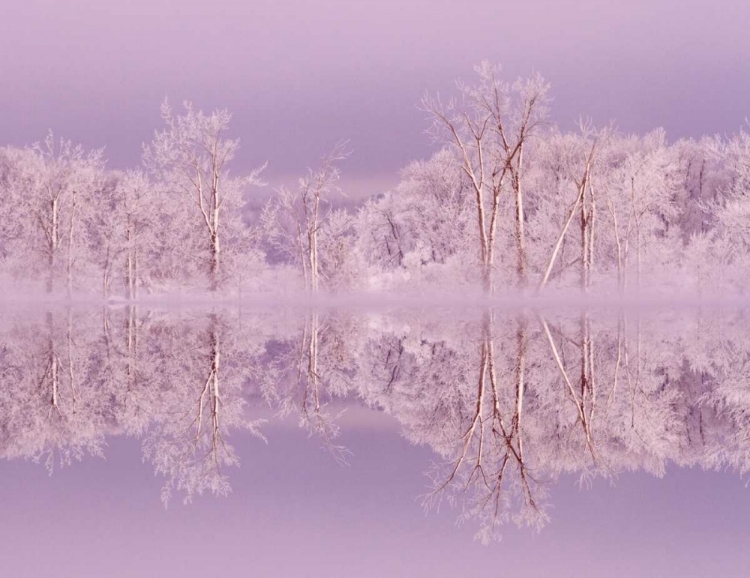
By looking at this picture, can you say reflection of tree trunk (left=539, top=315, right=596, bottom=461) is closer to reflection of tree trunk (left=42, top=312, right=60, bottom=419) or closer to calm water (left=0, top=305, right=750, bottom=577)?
calm water (left=0, top=305, right=750, bottom=577)

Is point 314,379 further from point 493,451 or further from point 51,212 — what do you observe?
point 51,212

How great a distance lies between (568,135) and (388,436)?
42.5 m

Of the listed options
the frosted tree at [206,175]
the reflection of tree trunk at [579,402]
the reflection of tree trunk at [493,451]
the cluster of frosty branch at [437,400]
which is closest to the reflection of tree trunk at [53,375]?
the cluster of frosty branch at [437,400]

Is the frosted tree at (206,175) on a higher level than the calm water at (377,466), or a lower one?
higher

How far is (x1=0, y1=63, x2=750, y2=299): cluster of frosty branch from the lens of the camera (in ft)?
110

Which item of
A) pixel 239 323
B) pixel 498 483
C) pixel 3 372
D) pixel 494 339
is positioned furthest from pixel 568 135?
pixel 498 483

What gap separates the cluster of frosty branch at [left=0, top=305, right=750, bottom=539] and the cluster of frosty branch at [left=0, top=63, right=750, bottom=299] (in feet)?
62.7

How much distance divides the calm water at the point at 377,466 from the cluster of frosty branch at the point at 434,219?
2284cm

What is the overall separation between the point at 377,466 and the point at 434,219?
4102cm

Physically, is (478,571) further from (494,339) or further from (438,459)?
(494,339)

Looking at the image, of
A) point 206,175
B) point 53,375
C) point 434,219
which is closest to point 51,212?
point 206,175

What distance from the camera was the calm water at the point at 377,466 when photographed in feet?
11.9

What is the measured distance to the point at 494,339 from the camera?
45.1 feet

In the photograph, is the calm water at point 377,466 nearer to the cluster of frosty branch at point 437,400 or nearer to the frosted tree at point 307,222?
the cluster of frosty branch at point 437,400
